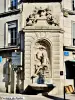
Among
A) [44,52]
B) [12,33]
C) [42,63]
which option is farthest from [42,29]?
[12,33]

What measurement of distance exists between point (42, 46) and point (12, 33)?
10.5 feet

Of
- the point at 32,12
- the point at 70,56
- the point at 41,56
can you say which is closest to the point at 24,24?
the point at 32,12

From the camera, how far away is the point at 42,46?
25.0m

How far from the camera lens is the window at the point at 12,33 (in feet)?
86.7

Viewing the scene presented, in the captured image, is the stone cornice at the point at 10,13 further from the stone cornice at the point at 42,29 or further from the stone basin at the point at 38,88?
the stone basin at the point at 38,88

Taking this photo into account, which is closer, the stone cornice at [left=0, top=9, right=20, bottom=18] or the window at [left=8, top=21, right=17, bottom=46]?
the stone cornice at [left=0, top=9, right=20, bottom=18]

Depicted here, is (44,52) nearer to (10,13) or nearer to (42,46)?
(42,46)

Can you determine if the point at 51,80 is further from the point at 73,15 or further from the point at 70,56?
the point at 73,15

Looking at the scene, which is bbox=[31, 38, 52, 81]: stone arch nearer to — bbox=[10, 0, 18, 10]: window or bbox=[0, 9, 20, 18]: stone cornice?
bbox=[0, 9, 20, 18]: stone cornice

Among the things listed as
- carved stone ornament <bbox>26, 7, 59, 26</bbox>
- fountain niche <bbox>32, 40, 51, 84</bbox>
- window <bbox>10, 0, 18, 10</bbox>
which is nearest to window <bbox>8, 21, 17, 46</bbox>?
window <bbox>10, 0, 18, 10</bbox>

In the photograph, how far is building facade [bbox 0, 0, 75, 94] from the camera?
2461cm

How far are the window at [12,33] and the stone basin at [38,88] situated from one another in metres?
4.19

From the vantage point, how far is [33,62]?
24.7m

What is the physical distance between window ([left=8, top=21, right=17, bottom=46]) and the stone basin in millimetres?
4189
